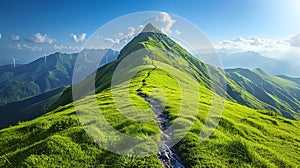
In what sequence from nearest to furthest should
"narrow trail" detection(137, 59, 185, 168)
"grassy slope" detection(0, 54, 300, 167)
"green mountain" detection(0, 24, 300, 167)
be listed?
"grassy slope" detection(0, 54, 300, 167)
"green mountain" detection(0, 24, 300, 167)
"narrow trail" detection(137, 59, 185, 168)

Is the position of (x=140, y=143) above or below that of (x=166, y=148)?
above

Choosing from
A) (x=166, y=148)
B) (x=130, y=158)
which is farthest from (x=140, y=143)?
(x=130, y=158)

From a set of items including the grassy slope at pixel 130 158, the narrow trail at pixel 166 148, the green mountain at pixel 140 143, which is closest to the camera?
Result: the grassy slope at pixel 130 158

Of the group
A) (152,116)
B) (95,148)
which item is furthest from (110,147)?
(152,116)

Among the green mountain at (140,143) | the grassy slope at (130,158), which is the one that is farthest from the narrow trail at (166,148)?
the grassy slope at (130,158)

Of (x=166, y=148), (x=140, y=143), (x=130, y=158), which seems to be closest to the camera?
(x=130, y=158)

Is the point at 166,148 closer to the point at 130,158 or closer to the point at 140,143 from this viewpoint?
the point at 140,143

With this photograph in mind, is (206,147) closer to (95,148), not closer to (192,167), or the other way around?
(192,167)

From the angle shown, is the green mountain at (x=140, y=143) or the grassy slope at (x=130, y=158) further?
the green mountain at (x=140, y=143)

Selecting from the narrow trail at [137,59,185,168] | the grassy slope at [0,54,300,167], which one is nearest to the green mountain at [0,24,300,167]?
the grassy slope at [0,54,300,167]

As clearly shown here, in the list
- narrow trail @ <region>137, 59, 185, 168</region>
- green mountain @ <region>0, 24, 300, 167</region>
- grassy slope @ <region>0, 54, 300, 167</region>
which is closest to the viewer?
grassy slope @ <region>0, 54, 300, 167</region>

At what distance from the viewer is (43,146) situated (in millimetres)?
24156

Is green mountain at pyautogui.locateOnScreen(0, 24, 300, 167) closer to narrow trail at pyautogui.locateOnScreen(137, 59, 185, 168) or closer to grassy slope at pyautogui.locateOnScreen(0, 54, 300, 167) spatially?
grassy slope at pyautogui.locateOnScreen(0, 54, 300, 167)

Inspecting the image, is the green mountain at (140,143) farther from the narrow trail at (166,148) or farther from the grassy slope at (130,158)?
the narrow trail at (166,148)
